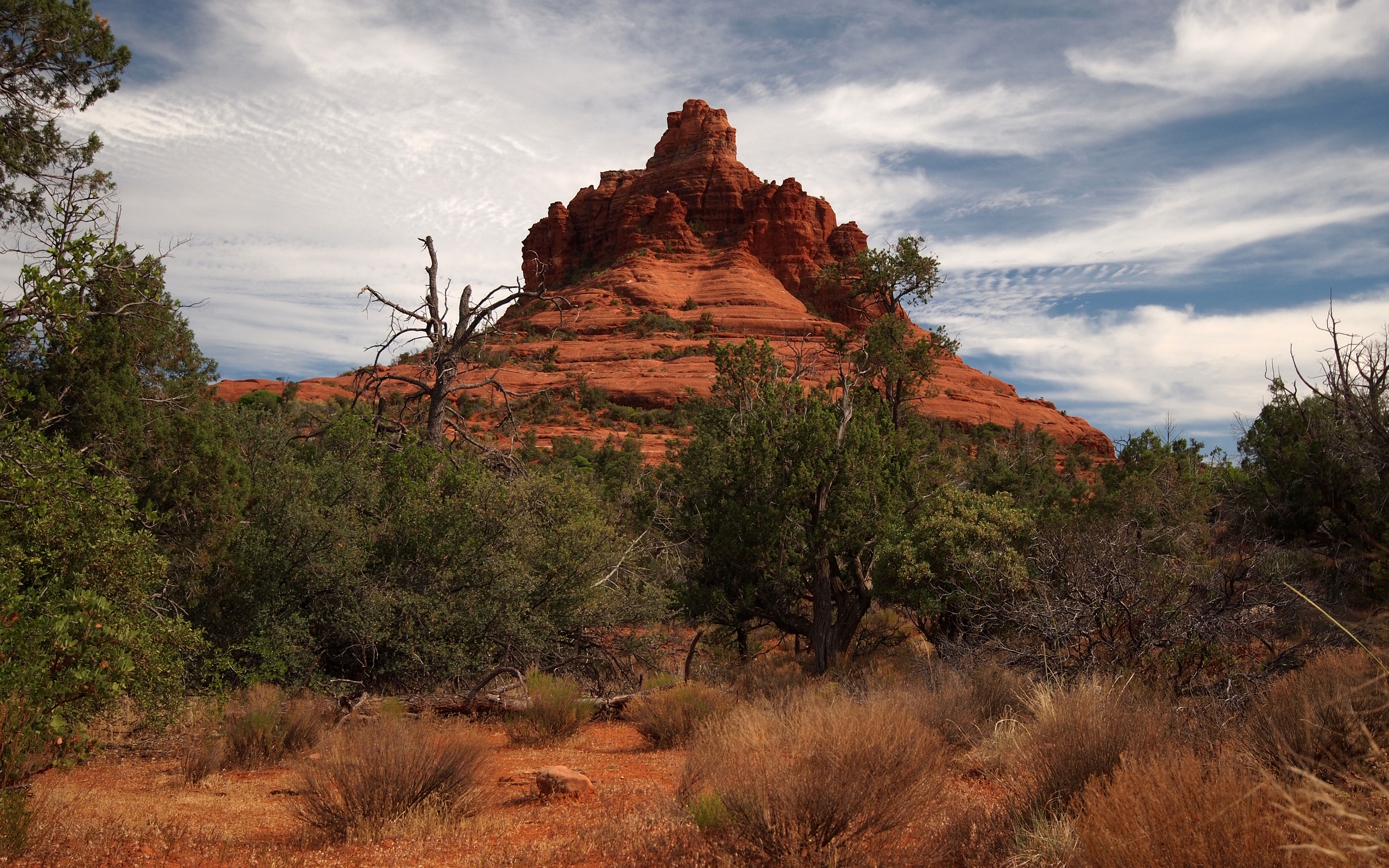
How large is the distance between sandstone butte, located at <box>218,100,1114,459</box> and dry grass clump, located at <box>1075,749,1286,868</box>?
133 feet

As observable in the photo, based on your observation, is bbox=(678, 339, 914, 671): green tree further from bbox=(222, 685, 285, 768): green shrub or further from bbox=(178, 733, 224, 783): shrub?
bbox=(178, 733, 224, 783): shrub

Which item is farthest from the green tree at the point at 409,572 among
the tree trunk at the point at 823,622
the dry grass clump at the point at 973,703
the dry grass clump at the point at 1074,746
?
the dry grass clump at the point at 1074,746

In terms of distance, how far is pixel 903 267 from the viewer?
24.0 m

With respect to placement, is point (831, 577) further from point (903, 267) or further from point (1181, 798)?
point (903, 267)

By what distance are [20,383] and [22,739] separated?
5468 millimetres

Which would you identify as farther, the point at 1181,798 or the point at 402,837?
the point at 402,837

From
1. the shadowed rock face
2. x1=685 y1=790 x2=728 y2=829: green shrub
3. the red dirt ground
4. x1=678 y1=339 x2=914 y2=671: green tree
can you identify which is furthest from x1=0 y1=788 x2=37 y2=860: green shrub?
the shadowed rock face

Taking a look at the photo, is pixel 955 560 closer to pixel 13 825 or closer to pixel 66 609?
pixel 66 609

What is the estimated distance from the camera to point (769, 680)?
12352 mm

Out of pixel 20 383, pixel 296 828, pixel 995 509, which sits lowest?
pixel 296 828

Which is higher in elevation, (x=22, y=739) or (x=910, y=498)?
(x=910, y=498)

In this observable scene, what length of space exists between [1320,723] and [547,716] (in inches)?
325

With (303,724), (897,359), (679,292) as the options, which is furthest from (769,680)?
(679,292)

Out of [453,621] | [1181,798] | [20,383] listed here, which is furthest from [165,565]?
[1181,798]
